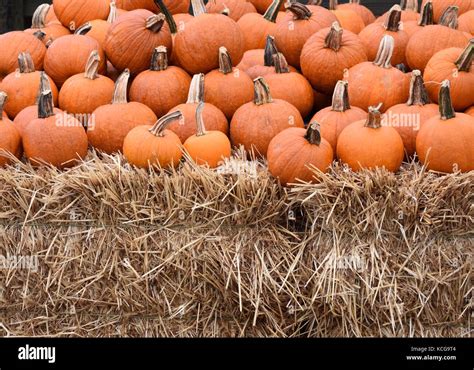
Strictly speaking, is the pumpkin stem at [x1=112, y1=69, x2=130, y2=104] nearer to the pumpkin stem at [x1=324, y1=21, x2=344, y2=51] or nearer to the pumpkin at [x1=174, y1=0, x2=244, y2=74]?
the pumpkin at [x1=174, y1=0, x2=244, y2=74]

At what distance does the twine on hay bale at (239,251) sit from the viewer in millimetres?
2596

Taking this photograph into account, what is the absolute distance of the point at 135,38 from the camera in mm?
3334

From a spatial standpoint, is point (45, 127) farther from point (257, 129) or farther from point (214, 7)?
point (214, 7)

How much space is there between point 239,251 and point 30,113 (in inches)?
45.2

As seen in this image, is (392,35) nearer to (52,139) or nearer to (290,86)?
(290,86)

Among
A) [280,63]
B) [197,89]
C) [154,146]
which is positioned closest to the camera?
[154,146]

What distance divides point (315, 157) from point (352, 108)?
46 centimetres

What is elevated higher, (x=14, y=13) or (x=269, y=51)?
(x=269, y=51)

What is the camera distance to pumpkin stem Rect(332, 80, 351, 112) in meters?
2.99

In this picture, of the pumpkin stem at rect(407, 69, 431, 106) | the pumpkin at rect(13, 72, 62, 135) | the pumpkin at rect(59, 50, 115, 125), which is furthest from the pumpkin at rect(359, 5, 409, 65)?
the pumpkin at rect(13, 72, 62, 135)

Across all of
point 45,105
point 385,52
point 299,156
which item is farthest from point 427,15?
point 45,105

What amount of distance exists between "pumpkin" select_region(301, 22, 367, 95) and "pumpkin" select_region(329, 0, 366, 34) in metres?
0.52

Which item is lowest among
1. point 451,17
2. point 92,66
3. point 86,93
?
point 86,93

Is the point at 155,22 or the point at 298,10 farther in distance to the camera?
the point at 298,10
